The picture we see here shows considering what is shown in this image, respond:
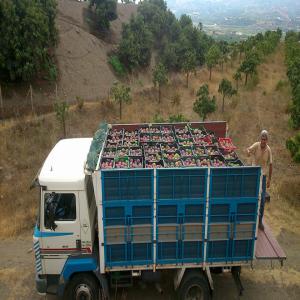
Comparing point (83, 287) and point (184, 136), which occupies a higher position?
point (184, 136)

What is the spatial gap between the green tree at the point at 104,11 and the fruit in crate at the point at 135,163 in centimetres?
3632

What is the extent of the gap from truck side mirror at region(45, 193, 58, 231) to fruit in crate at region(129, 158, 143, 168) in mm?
1609

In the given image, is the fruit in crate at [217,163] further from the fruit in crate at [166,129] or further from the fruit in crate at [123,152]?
the fruit in crate at [166,129]

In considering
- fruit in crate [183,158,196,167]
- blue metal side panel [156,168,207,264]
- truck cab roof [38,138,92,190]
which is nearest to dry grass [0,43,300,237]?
truck cab roof [38,138,92,190]

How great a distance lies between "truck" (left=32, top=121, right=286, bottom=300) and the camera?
22.0ft

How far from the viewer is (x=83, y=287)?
7.26 m

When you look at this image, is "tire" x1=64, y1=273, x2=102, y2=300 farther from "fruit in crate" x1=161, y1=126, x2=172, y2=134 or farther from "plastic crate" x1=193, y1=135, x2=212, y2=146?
"fruit in crate" x1=161, y1=126, x2=172, y2=134

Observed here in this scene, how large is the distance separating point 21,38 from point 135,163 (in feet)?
59.7

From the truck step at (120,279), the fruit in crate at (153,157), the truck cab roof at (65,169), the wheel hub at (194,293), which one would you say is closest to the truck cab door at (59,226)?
the truck cab roof at (65,169)

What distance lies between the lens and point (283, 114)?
2173 cm

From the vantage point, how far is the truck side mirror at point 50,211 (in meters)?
6.88

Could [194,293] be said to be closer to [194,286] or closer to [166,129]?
[194,286]

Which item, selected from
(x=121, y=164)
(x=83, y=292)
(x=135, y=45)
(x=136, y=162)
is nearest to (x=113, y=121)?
(x=136, y=162)

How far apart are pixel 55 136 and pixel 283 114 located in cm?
1313
